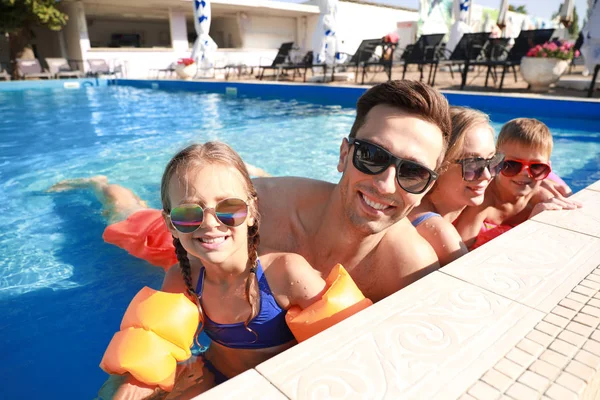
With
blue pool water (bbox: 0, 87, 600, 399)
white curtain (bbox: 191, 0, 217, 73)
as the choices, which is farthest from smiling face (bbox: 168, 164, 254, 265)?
white curtain (bbox: 191, 0, 217, 73)

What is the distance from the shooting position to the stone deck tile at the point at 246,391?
1.07 meters

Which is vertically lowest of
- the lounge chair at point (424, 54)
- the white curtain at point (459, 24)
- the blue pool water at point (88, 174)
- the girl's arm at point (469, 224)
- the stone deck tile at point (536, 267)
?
the blue pool water at point (88, 174)

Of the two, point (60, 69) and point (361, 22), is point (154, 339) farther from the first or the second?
point (361, 22)

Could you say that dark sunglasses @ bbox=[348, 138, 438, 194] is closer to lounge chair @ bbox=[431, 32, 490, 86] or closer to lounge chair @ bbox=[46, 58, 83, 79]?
lounge chair @ bbox=[431, 32, 490, 86]

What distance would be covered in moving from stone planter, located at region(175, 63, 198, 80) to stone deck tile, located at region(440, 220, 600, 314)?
1852 centimetres

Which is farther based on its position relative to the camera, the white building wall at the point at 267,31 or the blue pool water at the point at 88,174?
the white building wall at the point at 267,31

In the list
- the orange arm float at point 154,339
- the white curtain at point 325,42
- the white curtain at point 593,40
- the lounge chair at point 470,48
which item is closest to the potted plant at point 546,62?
the white curtain at point 593,40

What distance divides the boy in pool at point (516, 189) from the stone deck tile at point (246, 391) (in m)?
1.99

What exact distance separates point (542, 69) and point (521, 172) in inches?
336

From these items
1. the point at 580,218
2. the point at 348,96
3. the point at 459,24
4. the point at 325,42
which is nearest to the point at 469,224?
the point at 580,218

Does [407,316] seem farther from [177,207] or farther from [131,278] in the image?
[131,278]

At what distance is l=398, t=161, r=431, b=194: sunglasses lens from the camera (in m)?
1.53

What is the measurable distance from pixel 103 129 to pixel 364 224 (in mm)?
8943

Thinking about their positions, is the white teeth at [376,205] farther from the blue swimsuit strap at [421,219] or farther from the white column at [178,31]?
the white column at [178,31]
